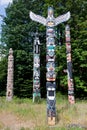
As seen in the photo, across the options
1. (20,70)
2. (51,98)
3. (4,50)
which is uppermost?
(4,50)

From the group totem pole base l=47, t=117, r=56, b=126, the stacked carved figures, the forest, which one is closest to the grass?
totem pole base l=47, t=117, r=56, b=126

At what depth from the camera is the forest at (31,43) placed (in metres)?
29.8

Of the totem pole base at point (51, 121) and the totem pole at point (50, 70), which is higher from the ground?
the totem pole at point (50, 70)

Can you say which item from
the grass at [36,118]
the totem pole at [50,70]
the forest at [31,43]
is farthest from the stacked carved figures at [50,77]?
the forest at [31,43]

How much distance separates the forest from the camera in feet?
97.9

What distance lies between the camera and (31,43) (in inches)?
1373

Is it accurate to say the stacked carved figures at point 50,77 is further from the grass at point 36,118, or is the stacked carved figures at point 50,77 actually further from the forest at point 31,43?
the forest at point 31,43

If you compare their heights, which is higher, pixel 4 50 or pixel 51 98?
pixel 4 50

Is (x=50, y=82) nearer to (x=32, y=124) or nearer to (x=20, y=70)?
(x=32, y=124)

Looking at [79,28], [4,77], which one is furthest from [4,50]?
[79,28]

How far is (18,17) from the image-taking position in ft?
115

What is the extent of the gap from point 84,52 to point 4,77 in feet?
31.2

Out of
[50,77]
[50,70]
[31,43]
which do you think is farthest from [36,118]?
[31,43]

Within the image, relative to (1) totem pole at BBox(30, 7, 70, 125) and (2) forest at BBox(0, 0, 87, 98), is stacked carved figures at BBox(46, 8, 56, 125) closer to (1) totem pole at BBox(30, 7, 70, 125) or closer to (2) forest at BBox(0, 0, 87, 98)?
(1) totem pole at BBox(30, 7, 70, 125)
